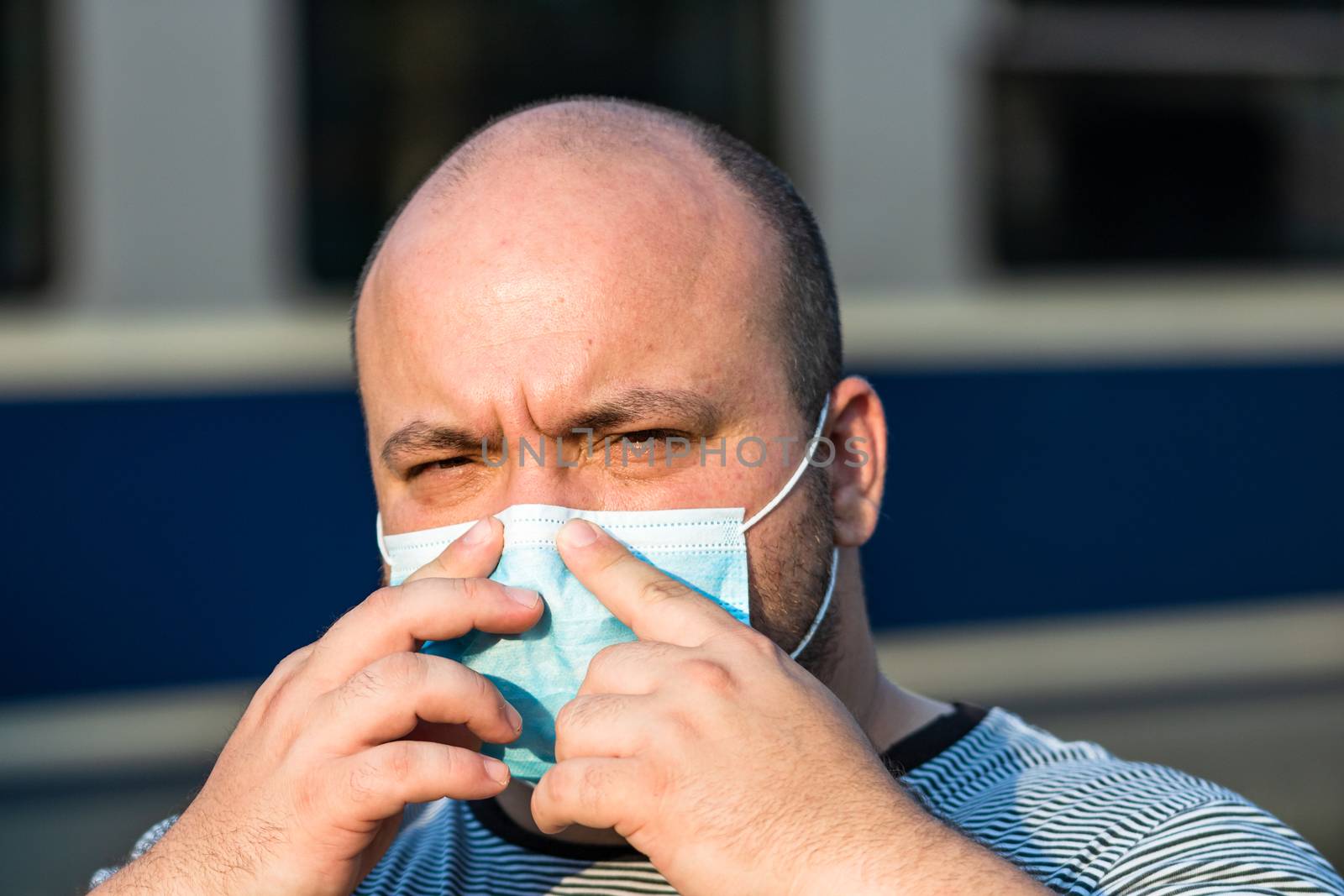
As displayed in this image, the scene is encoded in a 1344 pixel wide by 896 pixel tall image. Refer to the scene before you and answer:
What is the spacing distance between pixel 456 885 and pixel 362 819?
43 centimetres

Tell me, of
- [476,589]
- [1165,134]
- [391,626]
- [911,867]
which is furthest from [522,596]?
[1165,134]

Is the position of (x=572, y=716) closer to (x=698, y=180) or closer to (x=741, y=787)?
(x=741, y=787)

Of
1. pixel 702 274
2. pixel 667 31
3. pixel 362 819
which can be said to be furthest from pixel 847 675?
pixel 667 31

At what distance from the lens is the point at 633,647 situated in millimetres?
1581

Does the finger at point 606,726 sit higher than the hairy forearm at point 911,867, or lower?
Answer: higher

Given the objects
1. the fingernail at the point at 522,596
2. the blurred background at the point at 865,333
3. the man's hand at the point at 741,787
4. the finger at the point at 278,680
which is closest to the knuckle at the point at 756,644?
the man's hand at the point at 741,787

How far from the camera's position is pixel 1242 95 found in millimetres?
6461

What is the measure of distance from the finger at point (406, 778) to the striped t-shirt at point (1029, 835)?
1.34ft

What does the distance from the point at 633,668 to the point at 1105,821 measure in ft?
2.25

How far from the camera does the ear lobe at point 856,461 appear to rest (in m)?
2.23

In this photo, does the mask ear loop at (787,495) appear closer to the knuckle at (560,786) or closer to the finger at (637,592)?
the finger at (637,592)

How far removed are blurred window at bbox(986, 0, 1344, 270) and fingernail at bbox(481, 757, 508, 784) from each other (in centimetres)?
506

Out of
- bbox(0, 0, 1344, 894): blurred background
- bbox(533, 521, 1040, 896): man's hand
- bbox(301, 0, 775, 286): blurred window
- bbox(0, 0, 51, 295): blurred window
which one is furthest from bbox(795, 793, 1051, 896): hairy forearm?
bbox(0, 0, 51, 295): blurred window

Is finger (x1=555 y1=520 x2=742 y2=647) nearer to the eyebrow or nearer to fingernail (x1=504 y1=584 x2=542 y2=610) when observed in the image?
fingernail (x1=504 y1=584 x2=542 y2=610)
